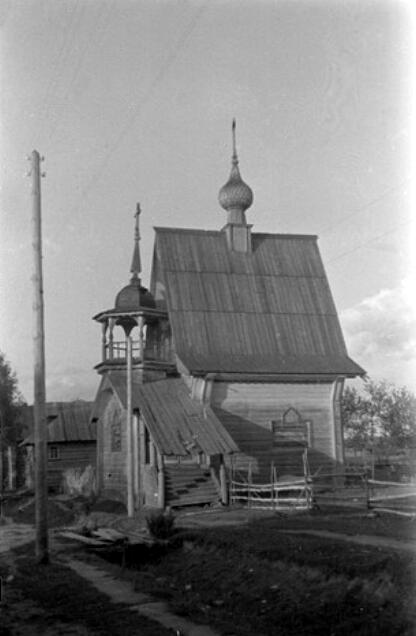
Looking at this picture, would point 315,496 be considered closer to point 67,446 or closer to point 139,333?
point 139,333

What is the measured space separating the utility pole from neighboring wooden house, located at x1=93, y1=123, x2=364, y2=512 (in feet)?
35.5

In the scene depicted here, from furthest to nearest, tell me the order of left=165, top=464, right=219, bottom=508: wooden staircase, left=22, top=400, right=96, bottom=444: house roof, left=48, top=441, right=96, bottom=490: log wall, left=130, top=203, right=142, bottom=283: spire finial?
left=22, top=400, right=96, bottom=444: house roof
left=48, top=441, right=96, bottom=490: log wall
left=130, top=203, right=142, bottom=283: spire finial
left=165, top=464, right=219, bottom=508: wooden staircase

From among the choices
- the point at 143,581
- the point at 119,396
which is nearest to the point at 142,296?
the point at 119,396

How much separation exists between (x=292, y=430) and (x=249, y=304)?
5756mm

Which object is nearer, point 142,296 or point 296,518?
point 296,518

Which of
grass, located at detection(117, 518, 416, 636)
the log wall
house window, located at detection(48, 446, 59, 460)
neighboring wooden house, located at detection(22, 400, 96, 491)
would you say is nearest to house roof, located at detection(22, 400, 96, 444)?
neighboring wooden house, located at detection(22, 400, 96, 491)

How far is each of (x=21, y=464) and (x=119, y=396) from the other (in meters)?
29.7

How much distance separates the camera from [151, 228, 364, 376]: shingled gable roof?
31.7 metres

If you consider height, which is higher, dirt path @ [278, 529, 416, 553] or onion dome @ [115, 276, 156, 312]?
onion dome @ [115, 276, 156, 312]

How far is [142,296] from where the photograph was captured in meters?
33.1

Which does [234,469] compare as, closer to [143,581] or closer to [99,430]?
[99,430]

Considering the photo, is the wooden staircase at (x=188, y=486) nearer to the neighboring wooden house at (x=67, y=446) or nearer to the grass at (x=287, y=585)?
the grass at (x=287, y=585)

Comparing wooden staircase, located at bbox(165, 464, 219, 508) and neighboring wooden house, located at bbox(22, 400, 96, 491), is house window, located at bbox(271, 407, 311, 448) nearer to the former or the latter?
wooden staircase, located at bbox(165, 464, 219, 508)

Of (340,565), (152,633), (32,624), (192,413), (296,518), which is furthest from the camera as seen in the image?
(192,413)
